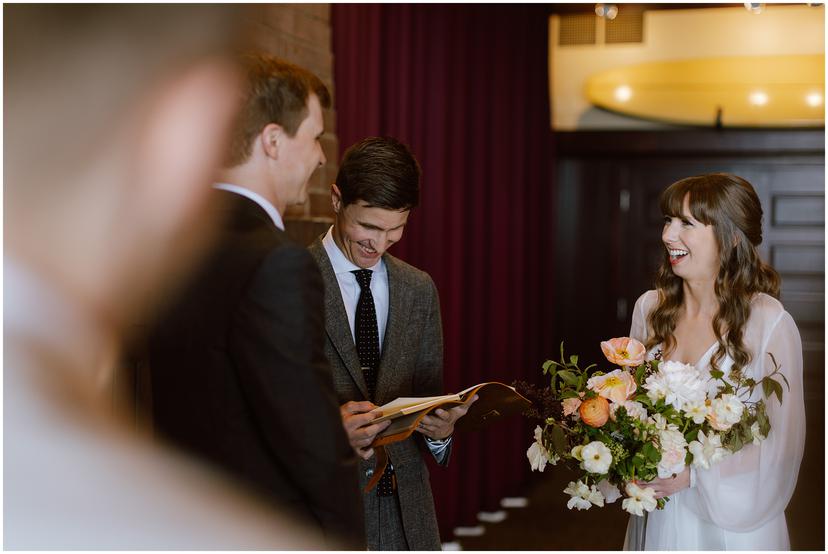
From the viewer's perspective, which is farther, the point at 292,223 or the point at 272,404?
the point at 292,223

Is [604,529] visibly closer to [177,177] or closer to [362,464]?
[362,464]

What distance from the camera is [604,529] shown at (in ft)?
14.3

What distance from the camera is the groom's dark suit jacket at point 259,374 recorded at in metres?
1.26

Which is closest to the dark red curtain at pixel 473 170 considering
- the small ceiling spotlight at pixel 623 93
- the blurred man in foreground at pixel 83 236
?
the small ceiling spotlight at pixel 623 93

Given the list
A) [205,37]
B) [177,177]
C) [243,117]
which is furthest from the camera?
[243,117]

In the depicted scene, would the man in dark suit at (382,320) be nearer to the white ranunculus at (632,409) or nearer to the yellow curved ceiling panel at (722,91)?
the white ranunculus at (632,409)

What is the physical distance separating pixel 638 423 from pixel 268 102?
41.9 inches

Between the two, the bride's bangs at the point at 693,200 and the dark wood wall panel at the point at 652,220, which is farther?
the dark wood wall panel at the point at 652,220

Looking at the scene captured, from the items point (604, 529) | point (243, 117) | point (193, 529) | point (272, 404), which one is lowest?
point (604, 529)

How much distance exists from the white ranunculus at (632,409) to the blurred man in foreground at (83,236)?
1018mm

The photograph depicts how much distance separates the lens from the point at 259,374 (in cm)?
126

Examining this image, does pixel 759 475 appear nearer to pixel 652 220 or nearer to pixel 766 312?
pixel 766 312

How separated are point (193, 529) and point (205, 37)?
64 cm

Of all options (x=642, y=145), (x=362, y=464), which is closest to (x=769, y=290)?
(x=362, y=464)
